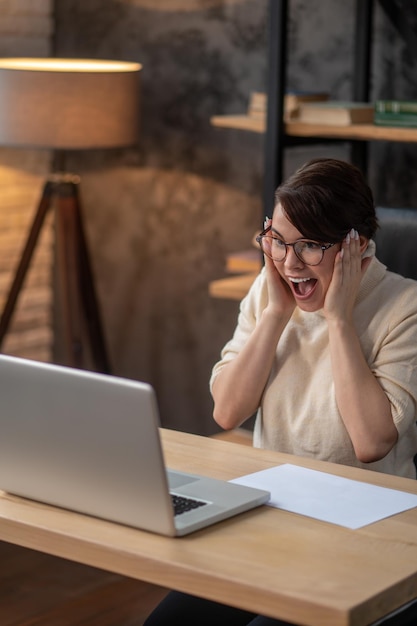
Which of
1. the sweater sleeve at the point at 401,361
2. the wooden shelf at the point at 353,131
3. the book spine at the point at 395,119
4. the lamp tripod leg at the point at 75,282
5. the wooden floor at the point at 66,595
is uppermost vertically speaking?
the book spine at the point at 395,119

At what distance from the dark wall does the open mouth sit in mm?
1481

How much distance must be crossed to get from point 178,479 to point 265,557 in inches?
12.4

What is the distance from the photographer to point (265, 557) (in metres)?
1.48

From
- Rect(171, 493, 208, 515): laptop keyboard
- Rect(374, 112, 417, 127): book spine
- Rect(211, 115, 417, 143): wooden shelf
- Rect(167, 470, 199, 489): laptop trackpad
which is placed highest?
Rect(374, 112, 417, 127): book spine

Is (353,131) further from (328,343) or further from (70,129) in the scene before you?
(328,343)

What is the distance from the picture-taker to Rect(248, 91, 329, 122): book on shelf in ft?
10.6

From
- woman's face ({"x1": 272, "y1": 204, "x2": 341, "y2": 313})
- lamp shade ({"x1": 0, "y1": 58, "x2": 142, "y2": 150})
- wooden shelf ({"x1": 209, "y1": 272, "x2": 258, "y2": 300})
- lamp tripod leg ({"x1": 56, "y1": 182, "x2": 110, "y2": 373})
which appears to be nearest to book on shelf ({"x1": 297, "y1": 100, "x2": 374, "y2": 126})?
wooden shelf ({"x1": 209, "y1": 272, "x2": 258, "y2": 300})

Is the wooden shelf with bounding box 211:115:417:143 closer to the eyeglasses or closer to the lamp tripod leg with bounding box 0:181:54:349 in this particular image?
the lamp tripod leg with bounding box 0:181:54:349

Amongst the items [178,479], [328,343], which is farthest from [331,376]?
[178,479]

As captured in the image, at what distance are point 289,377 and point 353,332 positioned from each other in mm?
168

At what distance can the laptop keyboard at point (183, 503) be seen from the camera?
162 centimetres

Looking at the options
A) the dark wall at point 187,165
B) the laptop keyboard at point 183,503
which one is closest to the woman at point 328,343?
the laptop keyboard at point 183,503

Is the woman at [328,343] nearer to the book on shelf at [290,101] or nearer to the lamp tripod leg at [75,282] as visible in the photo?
the book on shelf at [290,101]

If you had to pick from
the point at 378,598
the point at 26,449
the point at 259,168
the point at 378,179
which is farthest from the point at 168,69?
the point at 378,598
